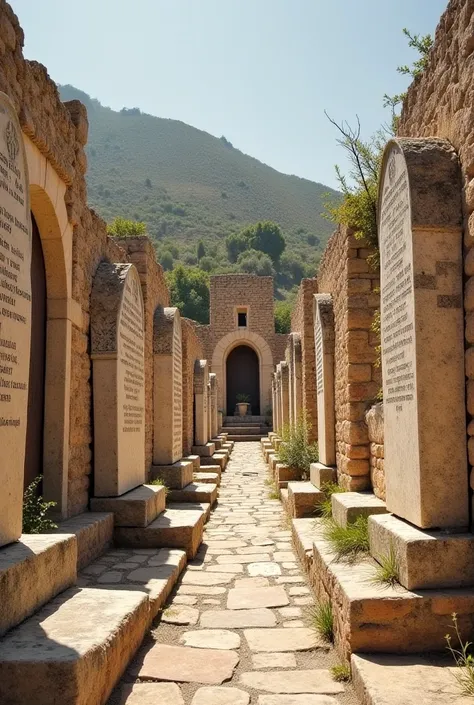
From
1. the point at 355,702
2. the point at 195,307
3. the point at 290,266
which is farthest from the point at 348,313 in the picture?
the point at 290,266

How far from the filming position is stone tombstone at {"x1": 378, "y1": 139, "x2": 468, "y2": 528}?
10.9ft

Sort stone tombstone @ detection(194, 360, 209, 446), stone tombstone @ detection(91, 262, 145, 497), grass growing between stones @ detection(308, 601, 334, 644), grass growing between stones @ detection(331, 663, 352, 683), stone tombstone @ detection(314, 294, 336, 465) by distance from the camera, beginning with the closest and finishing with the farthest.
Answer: grass growing between stones @ detection(331, 663, 352, 683)
grass growing between stones @ detection(308, 601, 334, 644)
stone tombstone @ detection(91, 262, 145, 497)
stone tombstone @ detection(314, 294, 336, 465)
stone tombstone @ detection(194, 360, 209, 446)

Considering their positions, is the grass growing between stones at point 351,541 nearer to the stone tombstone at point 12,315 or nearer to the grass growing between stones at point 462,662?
the grass growing between stones at point 462,662

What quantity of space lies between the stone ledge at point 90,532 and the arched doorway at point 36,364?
0.47m

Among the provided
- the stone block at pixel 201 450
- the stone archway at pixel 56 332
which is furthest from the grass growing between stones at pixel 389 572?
the stone block at pixel 201 450

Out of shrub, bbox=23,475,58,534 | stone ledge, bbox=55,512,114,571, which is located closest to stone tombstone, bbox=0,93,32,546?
shrub, bbox=23,475,58,534

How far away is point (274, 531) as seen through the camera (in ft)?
23.3

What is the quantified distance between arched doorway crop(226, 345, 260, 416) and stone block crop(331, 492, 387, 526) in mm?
23449

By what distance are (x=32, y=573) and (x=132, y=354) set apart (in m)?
3.66

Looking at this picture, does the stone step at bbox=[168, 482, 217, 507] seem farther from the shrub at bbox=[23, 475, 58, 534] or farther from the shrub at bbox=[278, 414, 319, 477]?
the shrub at bbox=[23, 475, 58, 534]

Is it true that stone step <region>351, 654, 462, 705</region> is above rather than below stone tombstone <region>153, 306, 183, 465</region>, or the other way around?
below

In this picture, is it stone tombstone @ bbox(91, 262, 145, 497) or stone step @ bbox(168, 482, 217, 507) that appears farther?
stone step @ bbox(168, 482, 217, 507)

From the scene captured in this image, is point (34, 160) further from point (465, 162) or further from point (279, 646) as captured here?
point (279, 646)

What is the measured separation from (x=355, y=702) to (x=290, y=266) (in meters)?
58.8
